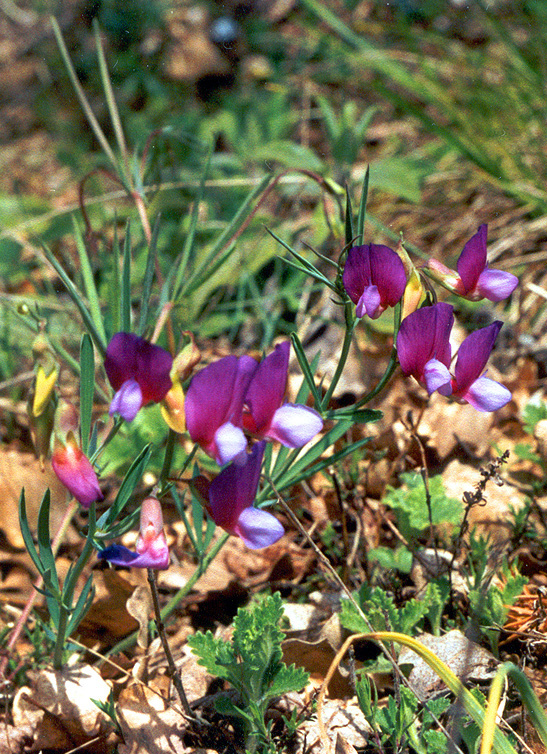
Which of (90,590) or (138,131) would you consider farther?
(138,131)

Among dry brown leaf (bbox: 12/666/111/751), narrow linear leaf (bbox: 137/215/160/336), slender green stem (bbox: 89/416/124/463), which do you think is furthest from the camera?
narrow linear leaf (bbox: 137/215/160/336)

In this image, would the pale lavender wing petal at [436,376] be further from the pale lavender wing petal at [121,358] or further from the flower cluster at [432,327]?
the pale lavender wing petal at [121,358]

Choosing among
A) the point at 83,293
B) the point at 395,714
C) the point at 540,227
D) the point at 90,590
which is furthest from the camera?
the point at 540,227

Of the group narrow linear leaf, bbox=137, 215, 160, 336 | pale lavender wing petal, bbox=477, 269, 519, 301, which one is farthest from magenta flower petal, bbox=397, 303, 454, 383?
narrow linear leaf, bbox=137, 215, 160, 336

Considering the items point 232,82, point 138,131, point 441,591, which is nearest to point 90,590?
point 441,591

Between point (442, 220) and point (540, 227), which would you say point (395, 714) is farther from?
point (442, 220)

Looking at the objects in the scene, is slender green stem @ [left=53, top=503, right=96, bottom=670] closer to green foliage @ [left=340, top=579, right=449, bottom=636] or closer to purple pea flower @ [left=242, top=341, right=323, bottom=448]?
purple pea flower @ [left=242, top=341, right=323, bottom=448]

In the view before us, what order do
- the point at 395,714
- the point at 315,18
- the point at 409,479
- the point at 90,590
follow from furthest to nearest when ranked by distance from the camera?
the point at 315,18 < the point at 409,479 < the point at 90,590 < the point at 395,714
